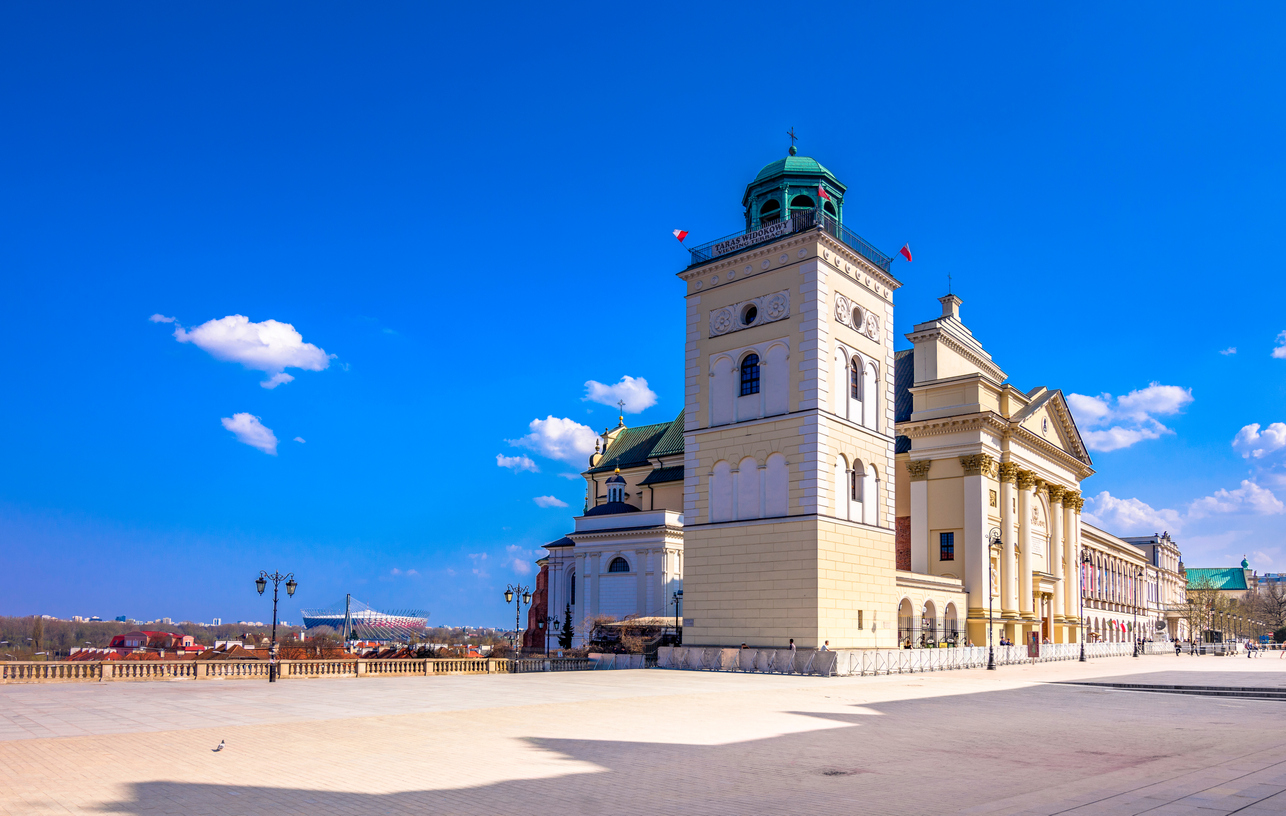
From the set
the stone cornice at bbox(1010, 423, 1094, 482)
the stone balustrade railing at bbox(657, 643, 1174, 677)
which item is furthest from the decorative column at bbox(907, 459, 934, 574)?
the stone balustrade railing at bbox(657, 643, 1174, 677)

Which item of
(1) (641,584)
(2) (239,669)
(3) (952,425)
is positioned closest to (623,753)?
(2) (239,669)

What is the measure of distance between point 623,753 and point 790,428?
28.1 meters

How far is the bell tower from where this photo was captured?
39844 mm

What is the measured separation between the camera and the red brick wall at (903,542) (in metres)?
60.1

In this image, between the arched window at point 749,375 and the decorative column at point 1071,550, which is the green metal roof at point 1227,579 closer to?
the decorative column at point 1071,550

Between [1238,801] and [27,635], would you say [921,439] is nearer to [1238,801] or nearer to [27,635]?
[1238,801]

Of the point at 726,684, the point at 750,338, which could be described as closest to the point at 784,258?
the point at 750,338

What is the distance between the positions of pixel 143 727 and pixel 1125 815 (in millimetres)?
15434

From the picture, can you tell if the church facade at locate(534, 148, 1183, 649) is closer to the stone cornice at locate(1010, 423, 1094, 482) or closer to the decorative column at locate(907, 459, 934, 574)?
the decorative column at locate(907, 459, 934, 574)

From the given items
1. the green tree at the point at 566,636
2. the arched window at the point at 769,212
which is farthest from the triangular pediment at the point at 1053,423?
the green tree at the point at 566,636

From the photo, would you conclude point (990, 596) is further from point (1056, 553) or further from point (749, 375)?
point (1056, 553)

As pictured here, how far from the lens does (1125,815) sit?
905cm

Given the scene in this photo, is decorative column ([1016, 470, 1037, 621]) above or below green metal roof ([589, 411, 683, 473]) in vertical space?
below

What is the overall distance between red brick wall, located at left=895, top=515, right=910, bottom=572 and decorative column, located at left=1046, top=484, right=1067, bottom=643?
1259cm
